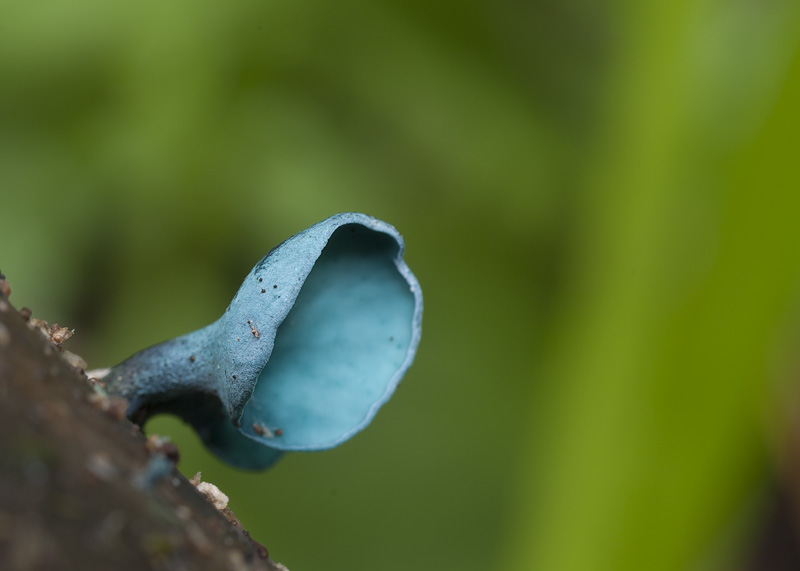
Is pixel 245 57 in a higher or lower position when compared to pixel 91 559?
higher

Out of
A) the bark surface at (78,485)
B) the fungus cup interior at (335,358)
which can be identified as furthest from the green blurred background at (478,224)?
the bark surface at (78,485)

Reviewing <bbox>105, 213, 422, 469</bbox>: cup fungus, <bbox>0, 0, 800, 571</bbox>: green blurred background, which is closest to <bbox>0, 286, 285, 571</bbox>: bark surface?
<bbox>105, 213, 422, 469</bbox>: cup fungus

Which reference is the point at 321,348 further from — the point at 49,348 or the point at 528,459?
the point at 528,459

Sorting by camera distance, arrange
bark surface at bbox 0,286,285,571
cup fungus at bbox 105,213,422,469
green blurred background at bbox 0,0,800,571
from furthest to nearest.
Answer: green blurred background at bbox 0,0,800,571 < cup fungus at bbox 105,213,422,469 < bark surface at bbox 0,286,285,571

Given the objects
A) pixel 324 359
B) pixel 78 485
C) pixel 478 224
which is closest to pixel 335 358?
pixel 324 359

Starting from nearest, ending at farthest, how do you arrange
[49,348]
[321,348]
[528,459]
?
[49,348], [321,348], [528,459]

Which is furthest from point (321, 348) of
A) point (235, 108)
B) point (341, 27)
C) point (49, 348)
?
point (341, 27)

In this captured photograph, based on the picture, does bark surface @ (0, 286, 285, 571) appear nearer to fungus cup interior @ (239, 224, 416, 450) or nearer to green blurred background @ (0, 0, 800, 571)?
fungus cup interior @ (239, 224, 416, 450)
